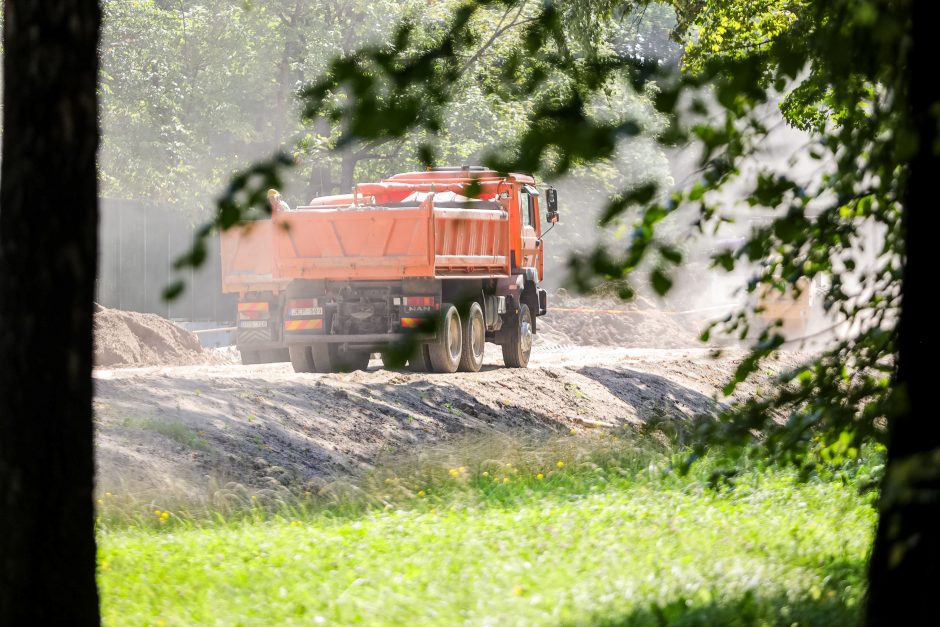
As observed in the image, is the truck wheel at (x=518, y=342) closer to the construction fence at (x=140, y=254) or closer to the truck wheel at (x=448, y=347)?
the truck wheel at (x=448, y=347)

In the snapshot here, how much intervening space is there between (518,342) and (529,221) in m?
1.99

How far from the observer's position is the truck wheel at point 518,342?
835 inches

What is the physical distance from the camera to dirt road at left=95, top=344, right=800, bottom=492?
35.6ft

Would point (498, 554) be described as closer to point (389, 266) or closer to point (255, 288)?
point (389, 266)

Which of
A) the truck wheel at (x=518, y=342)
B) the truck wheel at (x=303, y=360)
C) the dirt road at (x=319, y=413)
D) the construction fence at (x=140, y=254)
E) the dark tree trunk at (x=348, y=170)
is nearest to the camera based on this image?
the dirt road at (x=319, y=413)

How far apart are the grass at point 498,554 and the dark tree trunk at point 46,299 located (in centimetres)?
141

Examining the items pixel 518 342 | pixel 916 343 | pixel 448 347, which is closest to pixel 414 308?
pixel 448 347

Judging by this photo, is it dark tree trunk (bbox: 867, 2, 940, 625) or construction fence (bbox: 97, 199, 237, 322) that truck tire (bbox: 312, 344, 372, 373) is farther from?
dark tree trunk (bbox: 867, 2, 940, 625)

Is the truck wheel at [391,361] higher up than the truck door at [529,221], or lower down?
lower down

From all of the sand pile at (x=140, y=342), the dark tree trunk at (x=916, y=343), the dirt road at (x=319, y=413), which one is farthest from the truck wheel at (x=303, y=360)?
the dark tree trunk at (x=916, y=343)

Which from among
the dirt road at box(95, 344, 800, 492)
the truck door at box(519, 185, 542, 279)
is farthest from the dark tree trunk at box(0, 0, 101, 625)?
the truck door at box(519, 185, 542, 279)

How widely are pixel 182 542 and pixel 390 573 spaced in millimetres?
1887

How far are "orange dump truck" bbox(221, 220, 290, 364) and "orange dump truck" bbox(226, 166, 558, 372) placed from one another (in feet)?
1.48

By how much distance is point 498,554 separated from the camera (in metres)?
6.68
